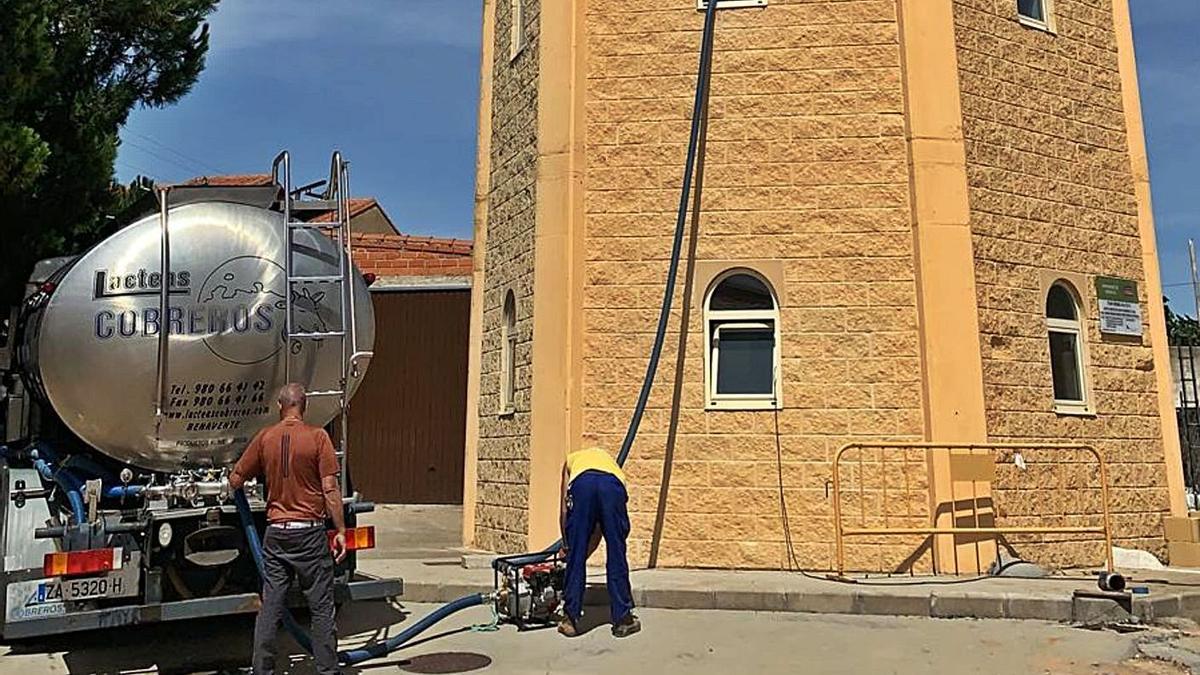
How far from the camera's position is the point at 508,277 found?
11.6 m

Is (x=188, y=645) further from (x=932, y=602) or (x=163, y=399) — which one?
(x=932, y=602)

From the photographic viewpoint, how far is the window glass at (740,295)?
33.9 ft

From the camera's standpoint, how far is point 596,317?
1047cm

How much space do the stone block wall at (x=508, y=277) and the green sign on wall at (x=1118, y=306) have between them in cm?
628

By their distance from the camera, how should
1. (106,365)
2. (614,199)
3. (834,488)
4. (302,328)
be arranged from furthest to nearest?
(614,199) < (834,488) < (302,328) < (106,365)

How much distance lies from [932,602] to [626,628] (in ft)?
8.70

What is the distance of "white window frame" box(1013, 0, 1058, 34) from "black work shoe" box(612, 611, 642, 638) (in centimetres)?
804

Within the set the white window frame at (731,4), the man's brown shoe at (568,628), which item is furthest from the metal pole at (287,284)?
the white window frame at (731,4)

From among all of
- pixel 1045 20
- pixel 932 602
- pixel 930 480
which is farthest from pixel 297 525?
pixel 1045 20

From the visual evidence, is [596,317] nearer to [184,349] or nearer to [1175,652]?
[184,349]

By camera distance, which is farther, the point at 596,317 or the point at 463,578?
the point at 596,317

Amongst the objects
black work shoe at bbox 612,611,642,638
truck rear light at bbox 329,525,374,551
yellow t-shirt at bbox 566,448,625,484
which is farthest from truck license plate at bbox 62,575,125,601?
black work shoe at bbox 612,611,642,638

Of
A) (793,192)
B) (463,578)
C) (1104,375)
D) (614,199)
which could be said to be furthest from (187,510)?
(1104,375)

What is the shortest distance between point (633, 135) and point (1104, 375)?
5734 mm
